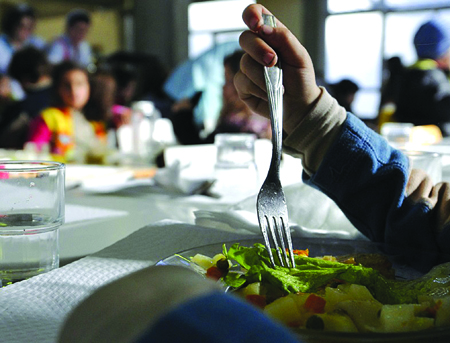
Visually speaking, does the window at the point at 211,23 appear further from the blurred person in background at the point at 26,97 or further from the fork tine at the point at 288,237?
the fork tine at the point at 288,237

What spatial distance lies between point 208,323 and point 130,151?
1.68m

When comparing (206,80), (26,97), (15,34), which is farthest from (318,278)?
(15,34)

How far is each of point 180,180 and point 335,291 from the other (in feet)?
2.34

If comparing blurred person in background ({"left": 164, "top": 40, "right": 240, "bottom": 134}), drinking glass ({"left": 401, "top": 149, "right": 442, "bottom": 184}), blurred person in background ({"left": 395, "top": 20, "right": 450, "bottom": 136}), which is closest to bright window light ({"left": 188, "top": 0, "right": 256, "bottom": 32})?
blurred person in background ({"left": 164, "top": 40, "right": 240, "bottom": 134})

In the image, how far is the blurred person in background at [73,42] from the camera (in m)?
5.74

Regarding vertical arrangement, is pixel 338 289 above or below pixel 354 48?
below

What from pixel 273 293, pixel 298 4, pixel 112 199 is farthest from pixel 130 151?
pixel 298 4

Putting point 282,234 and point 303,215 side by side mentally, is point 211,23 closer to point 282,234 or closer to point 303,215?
point 303,215

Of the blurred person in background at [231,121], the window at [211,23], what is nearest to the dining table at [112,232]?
the blurred person in background at [231,121]

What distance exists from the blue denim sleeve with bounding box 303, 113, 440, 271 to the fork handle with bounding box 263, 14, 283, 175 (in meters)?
0.13

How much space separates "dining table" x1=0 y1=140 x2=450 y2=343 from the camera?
407 millimetres

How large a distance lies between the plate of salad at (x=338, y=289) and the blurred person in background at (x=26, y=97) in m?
2.75

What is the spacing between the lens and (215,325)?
0.18m

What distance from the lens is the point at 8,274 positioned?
51cm
